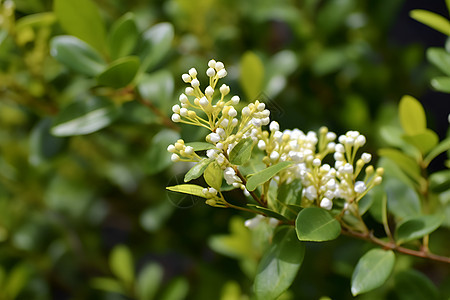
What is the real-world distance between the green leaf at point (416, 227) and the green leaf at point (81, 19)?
61 cm

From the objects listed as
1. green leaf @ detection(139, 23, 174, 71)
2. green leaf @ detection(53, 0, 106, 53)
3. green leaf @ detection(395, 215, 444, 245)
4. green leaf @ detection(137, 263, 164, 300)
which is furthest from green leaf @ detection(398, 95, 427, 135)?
green leaf @ detection(137, 263, 164, 300)

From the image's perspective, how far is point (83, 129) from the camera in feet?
2.61

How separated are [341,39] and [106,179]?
0.85 metres

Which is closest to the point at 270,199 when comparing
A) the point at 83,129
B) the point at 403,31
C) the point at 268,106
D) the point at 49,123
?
the point at 268,106

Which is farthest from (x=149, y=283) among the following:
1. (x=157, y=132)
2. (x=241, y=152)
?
(x=241, y=152)

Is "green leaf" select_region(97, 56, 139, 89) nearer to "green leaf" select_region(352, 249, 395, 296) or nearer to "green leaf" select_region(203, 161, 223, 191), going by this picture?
"green leaf" select_region(203, 161, 223, 191)

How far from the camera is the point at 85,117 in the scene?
2.70 feet

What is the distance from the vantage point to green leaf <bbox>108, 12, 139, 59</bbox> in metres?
0.74

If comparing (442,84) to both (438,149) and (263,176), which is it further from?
(263,176)

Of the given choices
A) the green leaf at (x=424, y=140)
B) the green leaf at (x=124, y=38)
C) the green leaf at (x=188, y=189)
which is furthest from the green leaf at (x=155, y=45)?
the green leaf at (x=424, y=140)

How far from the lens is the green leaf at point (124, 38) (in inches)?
29.1

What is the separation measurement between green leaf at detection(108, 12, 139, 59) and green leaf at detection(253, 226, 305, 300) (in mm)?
419

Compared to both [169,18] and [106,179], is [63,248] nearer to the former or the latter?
[106,179]

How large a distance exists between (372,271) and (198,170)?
27 cm
